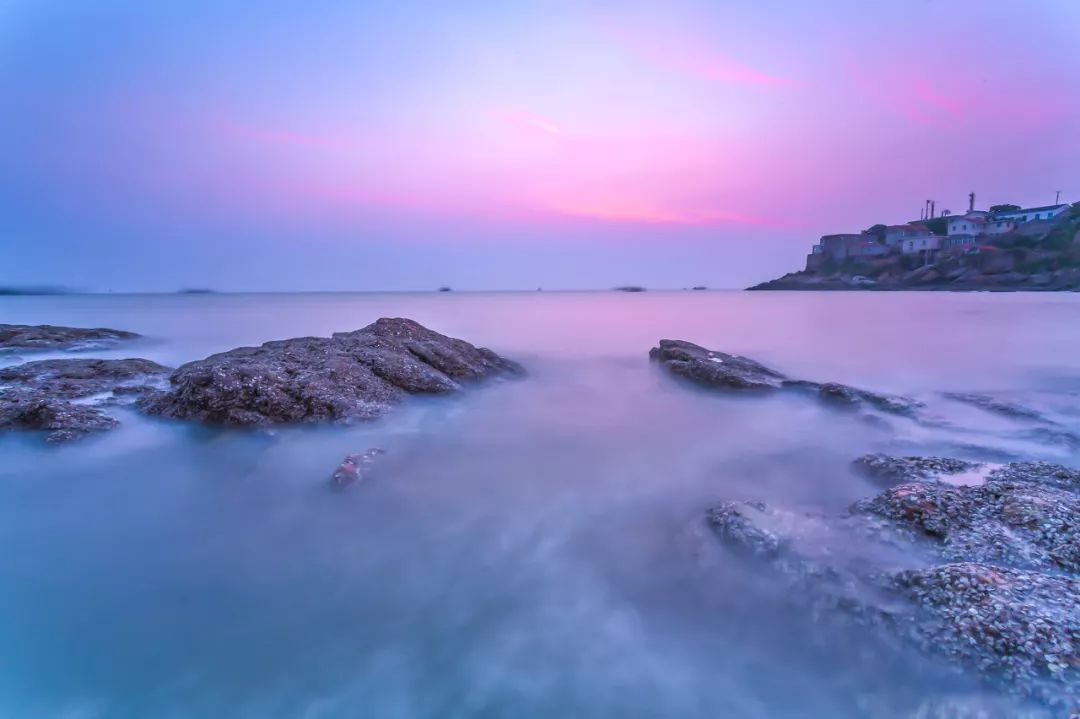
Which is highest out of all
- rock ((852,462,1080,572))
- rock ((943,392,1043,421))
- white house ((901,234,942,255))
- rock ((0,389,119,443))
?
white house ((901,234,942,255))

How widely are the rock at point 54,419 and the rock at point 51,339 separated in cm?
1542

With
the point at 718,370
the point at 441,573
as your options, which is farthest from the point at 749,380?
the point at 441,573

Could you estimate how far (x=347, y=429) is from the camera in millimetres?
8648

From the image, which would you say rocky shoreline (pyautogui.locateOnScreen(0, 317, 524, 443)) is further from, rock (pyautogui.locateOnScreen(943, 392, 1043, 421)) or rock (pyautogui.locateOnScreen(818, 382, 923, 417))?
rock (pyautogui.locateOnScreen(943, 392, 1043, 421))

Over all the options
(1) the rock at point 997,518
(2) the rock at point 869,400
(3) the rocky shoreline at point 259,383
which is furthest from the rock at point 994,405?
(3) the rocky shoreline at point 259,383

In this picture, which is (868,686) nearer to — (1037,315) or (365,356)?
(365,356)

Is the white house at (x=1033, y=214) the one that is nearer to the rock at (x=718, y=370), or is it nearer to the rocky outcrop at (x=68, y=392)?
the rock at (x=718, y=370)

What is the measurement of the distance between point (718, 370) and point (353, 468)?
32.3 feet

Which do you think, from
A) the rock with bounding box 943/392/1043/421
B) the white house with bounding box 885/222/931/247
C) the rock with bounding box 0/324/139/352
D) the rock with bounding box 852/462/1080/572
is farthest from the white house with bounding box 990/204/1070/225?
the rock with bounding box 0/324/139/352

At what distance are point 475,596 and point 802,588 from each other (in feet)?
9.82

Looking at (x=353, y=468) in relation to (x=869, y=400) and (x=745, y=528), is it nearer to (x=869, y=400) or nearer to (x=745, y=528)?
(x=745, y=528)

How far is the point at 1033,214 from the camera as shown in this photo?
83750 millimetres

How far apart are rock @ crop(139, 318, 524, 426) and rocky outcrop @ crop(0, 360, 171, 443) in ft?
3.38

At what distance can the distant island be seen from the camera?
70562 millimetres
